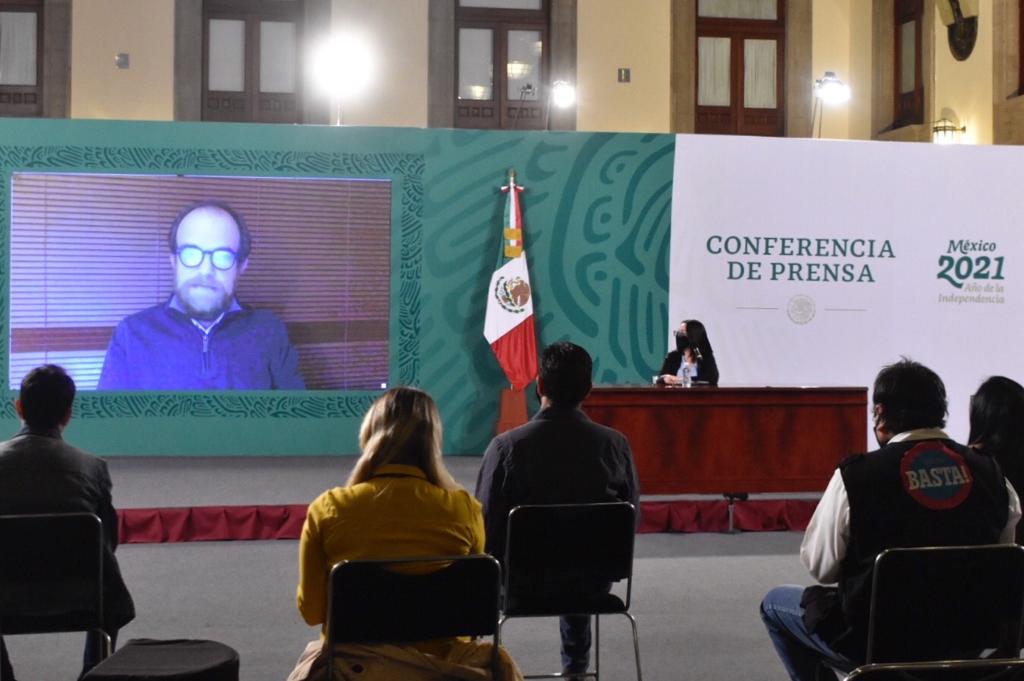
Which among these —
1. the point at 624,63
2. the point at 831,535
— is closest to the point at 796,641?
the point at 831,535

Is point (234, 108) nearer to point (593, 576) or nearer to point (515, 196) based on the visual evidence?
point (515, 196)

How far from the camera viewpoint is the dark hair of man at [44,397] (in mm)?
2986

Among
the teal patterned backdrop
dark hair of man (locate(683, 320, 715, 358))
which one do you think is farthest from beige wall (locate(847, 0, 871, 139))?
dark hair of man (locate(683, 320, 715, 358))

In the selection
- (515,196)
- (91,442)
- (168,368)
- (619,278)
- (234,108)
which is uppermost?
(234,108)

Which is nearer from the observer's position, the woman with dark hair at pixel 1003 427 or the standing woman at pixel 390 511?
the standing woman at pixel 390 511

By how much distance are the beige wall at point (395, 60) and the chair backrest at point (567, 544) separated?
10.5m

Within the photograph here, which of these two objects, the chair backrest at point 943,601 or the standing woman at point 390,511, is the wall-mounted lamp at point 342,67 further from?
the chair backrest at point 943,601

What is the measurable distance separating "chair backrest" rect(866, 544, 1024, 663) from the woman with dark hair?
1.79ft

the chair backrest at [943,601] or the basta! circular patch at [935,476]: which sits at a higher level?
the basta! circular patch at [935,476]

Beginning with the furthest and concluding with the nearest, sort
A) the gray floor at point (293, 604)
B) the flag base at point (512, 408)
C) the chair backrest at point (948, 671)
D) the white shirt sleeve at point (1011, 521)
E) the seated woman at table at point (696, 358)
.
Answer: the flag base at point (512, 408) → the seated woman at table at point (696, 358) → the gray floor at point (293, 604) → the white shirt sleeve at point (1011, 521) → the chair backrest at point (948, 671)

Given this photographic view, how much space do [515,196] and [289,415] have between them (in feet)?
7.85

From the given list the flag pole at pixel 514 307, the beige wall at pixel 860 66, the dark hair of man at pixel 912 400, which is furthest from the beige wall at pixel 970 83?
the dark hair of man at pixel 912 400

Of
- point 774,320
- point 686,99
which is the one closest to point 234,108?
point 686,99

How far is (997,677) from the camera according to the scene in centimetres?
171
